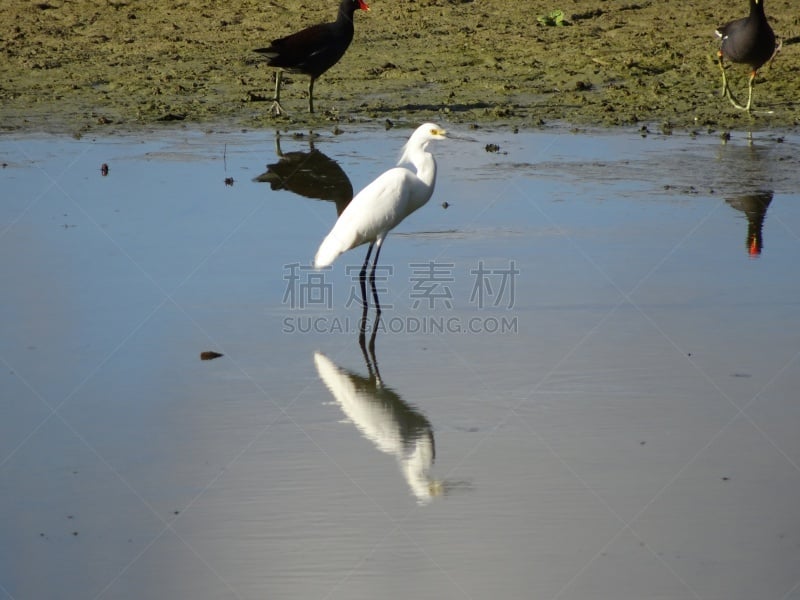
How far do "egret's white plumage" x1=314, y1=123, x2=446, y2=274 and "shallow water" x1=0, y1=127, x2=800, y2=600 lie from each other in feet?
0.92

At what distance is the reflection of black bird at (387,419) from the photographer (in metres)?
5.32

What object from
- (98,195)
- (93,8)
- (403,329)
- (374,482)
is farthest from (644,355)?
(93,8)

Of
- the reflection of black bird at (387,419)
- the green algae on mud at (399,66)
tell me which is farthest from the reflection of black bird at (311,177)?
the reflection of black bird at (387,419)

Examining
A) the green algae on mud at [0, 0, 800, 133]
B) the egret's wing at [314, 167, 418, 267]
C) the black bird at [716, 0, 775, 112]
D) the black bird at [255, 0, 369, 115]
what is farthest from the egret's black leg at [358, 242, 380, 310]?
the black bird at [716, 0, 775, 112]

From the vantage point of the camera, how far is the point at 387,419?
602cm

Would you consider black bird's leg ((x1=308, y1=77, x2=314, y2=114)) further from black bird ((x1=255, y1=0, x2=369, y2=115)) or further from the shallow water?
the shallow water

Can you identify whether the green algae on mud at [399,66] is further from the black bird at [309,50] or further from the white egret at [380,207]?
the white egret at [380,207]

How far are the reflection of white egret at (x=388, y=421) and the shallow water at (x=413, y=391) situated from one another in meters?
0.02

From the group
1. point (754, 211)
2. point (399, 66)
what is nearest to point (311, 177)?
point (754, 211)

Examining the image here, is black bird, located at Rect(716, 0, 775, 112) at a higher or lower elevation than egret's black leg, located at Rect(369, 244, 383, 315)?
higher

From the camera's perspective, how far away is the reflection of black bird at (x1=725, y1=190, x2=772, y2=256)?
8844mm

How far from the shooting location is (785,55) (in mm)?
15062

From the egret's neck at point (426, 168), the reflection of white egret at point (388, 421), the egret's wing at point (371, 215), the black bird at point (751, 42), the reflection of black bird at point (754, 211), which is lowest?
the reflection of white egret at point (388, 421)

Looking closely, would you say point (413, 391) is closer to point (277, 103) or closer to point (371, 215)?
point (371, 215)
